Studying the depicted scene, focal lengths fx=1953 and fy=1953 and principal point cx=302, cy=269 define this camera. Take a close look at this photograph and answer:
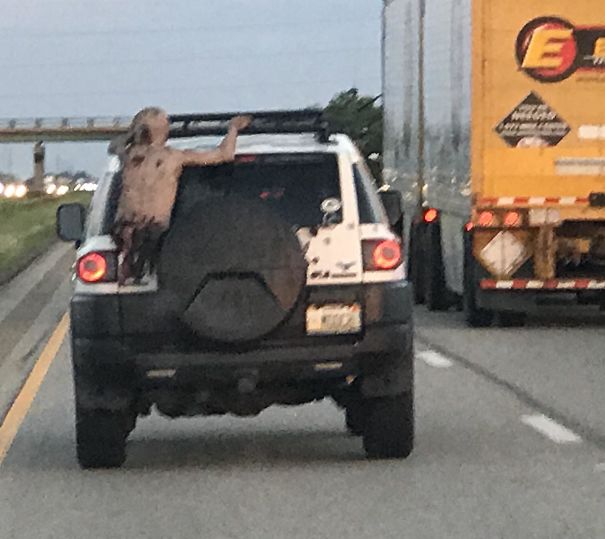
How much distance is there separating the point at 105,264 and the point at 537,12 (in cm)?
1084

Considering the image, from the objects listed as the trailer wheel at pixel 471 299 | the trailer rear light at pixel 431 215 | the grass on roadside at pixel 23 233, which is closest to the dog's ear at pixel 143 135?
the trailer wheel at pixel 471 299

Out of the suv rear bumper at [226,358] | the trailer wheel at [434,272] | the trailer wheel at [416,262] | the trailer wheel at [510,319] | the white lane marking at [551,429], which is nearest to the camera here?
the suv rear bumper at [226,358]

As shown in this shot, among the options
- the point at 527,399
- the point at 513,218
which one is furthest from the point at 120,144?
the point at 513,218

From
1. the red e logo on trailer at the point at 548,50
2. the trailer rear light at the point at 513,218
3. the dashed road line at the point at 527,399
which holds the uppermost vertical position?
the red e logo on trailer at the point at 548,50

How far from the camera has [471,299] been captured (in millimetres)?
20828

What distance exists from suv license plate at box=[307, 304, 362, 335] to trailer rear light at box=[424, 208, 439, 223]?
1338 centimetres

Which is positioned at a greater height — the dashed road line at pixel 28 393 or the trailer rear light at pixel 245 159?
the trailer rear light at pixel 245 159

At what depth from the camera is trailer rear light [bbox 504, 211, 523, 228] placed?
20406 mm

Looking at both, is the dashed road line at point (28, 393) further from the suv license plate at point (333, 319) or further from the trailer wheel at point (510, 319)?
the trailer wheel at point (510, 319)

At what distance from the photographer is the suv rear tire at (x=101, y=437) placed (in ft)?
35.1

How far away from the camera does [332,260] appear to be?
34.1 feet

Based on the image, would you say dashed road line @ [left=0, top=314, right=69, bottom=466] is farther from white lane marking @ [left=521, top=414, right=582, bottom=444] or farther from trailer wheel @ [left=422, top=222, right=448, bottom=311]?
trailer wheel @ [left=422, top=222, right=448, bottom=311]

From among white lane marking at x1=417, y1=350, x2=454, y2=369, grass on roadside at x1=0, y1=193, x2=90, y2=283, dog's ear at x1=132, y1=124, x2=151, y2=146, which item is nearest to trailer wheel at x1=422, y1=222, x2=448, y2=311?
Answer: grass on roadside at x1=0, y1=193, x2=90, y2=283

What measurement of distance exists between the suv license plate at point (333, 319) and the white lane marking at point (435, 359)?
6266mm
